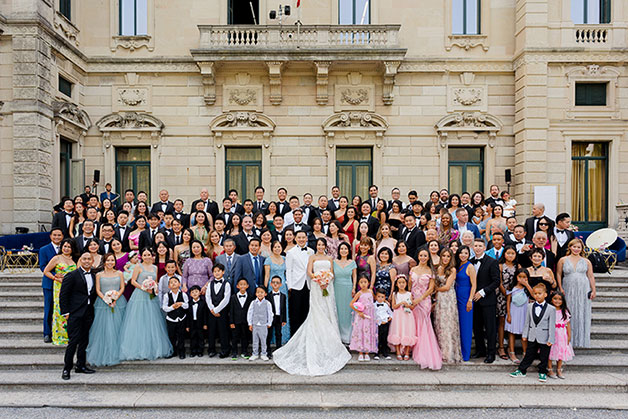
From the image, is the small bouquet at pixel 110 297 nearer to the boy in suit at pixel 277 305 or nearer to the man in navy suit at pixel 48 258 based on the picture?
the man in navy suit at pixel 48 258

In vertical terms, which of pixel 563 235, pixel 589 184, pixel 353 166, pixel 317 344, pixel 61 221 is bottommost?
pixel 317 344

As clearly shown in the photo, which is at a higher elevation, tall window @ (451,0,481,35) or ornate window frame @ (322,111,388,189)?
tall window @ (451,0,481,35)

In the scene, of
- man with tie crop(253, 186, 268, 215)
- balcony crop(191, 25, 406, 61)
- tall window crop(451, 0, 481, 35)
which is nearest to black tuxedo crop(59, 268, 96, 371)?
man with tie crop(253, 186, 268, 215)

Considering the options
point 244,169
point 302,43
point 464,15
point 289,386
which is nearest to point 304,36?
point 302,43

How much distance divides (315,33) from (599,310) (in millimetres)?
11444

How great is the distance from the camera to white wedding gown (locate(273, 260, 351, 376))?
21.3ft

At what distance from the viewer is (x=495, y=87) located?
14711mm

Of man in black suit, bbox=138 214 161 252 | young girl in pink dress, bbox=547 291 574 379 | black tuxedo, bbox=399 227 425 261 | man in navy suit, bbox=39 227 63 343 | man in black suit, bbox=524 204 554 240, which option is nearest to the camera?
young girl in pink dress, bbox=547 291 574 379

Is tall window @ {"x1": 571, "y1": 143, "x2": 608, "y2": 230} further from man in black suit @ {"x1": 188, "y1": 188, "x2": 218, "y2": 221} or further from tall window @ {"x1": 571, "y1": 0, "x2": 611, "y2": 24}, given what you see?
man in black suit @ {"x1": 188, "y1": 188, "x2": 218, "y2": 221}

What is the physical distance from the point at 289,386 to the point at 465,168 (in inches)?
446

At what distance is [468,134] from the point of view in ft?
48.1

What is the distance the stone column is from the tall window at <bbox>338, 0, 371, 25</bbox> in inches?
384

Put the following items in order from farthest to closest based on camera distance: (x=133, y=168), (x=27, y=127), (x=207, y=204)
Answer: (x=133, y=168) → (x=27, y=127) → (x=207, y=204)

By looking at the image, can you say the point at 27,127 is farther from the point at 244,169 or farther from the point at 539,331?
the point at 539,331
